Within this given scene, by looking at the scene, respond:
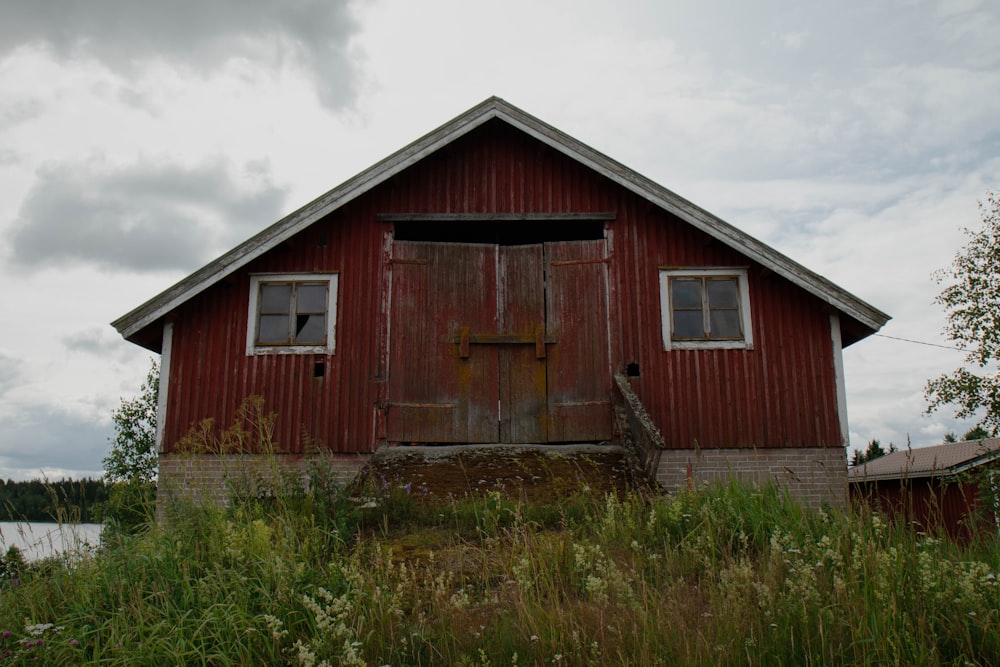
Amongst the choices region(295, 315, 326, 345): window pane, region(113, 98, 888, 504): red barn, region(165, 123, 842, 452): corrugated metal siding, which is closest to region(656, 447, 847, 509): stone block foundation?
region(113, 98, 888, 504): red barn

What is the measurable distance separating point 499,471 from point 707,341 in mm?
3992

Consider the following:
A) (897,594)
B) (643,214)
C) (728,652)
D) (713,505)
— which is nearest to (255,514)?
(713,505)

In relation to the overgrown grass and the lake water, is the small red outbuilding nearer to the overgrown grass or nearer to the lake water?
the overgrown grass

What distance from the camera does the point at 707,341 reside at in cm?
1134

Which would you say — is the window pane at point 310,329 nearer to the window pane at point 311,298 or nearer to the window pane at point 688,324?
the window pane at point 311,298

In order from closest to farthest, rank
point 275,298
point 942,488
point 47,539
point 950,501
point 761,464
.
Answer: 1. point 942,488
2. point 47,539
3. point 761,464
4. point 275,298
5. point 950,501

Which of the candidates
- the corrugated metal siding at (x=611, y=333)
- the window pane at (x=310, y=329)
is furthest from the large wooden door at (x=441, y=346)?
the window pane at (x=310, y=329)

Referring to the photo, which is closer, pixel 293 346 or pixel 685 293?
pixel 293 346

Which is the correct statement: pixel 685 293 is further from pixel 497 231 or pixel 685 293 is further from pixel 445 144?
pixel 445 144

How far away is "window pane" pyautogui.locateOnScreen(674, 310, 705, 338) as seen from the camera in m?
11.5

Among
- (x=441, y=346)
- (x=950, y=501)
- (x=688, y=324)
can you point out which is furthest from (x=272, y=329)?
(x=950, y=501)

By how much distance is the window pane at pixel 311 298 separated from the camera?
11531 mm

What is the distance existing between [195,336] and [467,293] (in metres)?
4.06

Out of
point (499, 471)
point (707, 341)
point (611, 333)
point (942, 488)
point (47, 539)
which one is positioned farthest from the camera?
point (611, 333)
